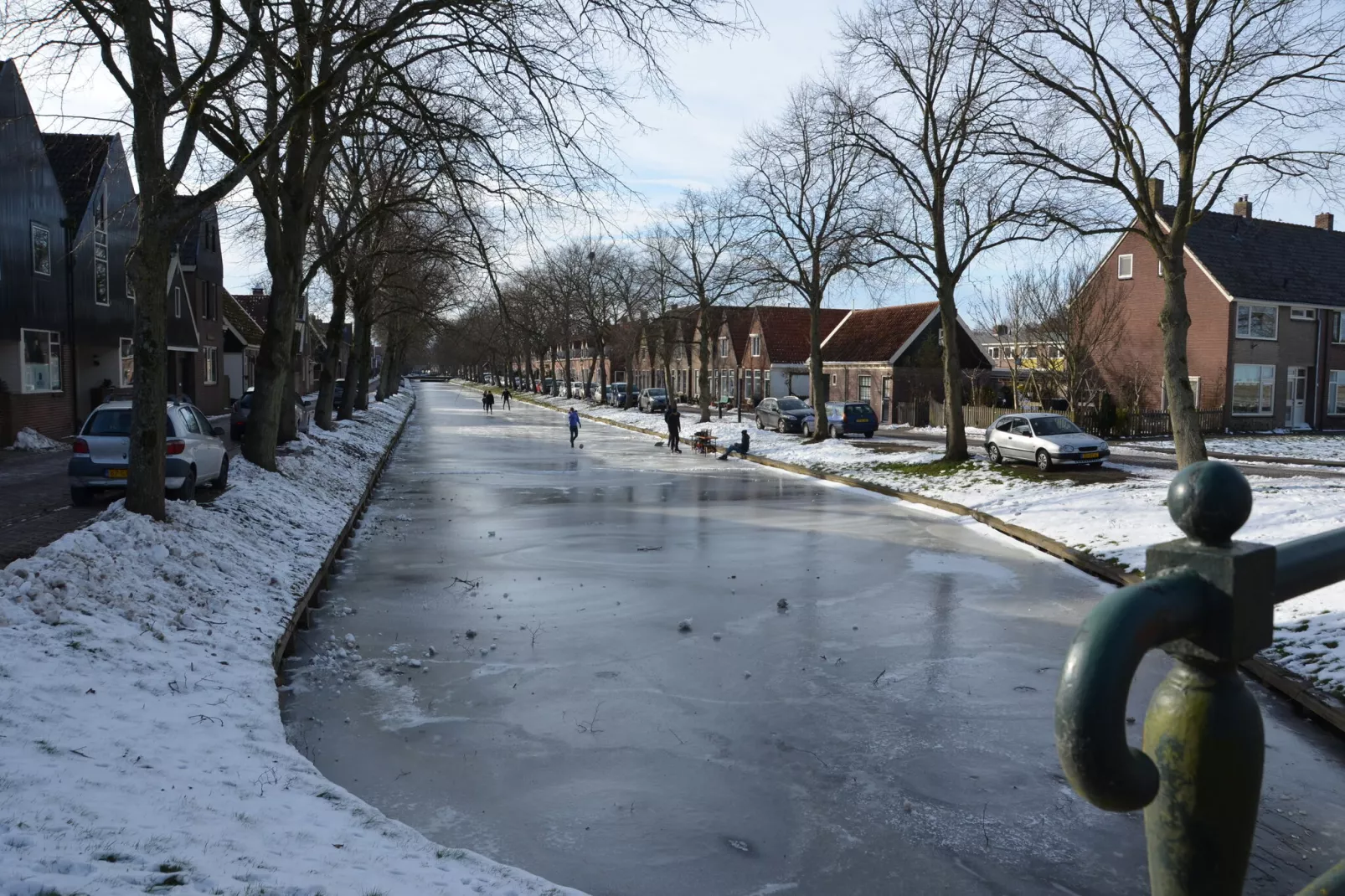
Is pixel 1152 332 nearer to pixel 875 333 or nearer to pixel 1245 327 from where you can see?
pixel 1245 327

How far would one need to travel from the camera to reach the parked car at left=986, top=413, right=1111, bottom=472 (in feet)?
79.5

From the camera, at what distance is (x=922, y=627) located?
35.5 feet

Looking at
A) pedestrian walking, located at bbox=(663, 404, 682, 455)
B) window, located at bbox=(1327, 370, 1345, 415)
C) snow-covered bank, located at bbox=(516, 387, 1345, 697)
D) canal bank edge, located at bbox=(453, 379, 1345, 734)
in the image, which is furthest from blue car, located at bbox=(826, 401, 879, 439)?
window, located at bbox=(1327, 370, 1345, 415)

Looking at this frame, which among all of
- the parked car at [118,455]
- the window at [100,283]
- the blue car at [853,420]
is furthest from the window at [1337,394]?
the window at [100,283]

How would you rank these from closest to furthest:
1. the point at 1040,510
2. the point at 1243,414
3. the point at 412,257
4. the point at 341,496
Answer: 1. the point at 1040,510
2. the point at 341,496
3. the point at 412,257
4. the point at 1243,414

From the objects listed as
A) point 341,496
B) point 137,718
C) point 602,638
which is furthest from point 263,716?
point 341,496

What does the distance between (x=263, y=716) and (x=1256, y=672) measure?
8.81 metres

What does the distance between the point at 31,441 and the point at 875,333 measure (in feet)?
134

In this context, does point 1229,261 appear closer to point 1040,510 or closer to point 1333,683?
point 1040,510

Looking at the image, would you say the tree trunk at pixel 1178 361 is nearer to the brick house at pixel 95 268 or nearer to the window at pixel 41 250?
the brick house at pixel 95 268

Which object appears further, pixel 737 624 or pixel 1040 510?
pixel 1040 510

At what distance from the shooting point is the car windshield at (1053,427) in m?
25.3

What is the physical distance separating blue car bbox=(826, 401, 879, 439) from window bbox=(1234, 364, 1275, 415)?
561 inches

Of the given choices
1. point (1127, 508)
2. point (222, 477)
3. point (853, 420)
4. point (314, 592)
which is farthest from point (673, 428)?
point (314, 592)
